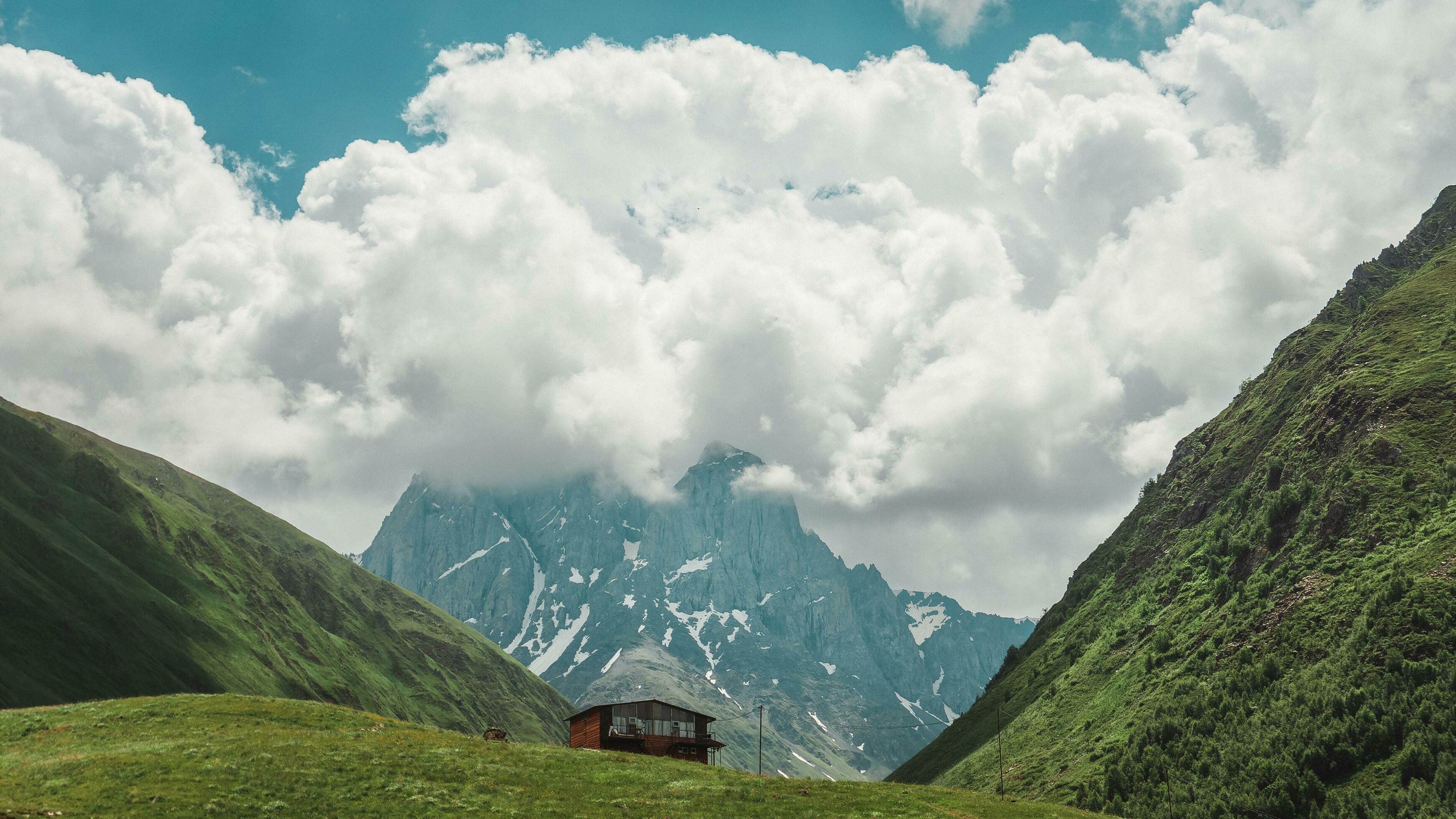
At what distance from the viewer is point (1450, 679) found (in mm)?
101000

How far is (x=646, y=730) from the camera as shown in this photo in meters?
112

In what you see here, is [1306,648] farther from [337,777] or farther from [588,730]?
[337,777]

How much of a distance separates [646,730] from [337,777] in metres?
55.5

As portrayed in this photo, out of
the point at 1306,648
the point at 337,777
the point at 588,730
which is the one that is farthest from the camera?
the point at 1306,648

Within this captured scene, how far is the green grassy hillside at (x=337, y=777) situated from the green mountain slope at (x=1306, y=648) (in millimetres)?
50459

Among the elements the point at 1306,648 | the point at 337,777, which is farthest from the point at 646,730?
the point at 1306,648

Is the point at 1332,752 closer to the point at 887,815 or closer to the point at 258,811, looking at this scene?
the point at 887,815

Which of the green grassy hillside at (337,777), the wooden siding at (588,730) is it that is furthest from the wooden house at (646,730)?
the green grassy hillside at (337,777)

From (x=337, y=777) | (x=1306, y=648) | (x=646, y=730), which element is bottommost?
(x=337, y=777)

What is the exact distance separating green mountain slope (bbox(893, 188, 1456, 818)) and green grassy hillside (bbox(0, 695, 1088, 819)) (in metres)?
50.5

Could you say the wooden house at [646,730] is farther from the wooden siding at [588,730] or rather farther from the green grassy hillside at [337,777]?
the green grassy hillside at [337,777]

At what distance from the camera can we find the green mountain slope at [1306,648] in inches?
4065

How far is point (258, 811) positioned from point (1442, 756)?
369 ft

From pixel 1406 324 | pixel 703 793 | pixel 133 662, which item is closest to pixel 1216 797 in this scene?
pixel 703 793
